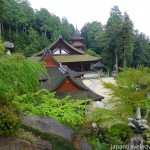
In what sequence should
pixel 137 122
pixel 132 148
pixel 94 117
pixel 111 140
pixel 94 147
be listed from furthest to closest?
1. pixel 94 117
2. pixel 111 140
3. pixel 94 147
4. pixel 132 148
5. pixel 137 122

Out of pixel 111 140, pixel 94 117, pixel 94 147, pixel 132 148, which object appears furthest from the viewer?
pixel 94 117

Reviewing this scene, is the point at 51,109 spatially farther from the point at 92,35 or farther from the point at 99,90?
the point at 92,35

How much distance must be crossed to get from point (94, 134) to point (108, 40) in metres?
33.2

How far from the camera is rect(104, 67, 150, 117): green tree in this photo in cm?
1001

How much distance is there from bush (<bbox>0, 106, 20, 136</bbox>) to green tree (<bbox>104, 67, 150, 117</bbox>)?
4967 millimetres

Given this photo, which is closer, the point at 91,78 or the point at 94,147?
the point at 94,147

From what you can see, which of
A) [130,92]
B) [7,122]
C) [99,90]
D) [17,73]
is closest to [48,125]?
[7,122]

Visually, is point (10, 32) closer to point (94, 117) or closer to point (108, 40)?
point (108, 40)

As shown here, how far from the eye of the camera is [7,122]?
647 centimetres

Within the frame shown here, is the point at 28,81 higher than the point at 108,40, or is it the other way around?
the point at 108,40

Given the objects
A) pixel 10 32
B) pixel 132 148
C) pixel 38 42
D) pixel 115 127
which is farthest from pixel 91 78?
pixel 132 148

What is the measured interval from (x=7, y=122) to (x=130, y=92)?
591cm

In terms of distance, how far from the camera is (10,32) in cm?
5362

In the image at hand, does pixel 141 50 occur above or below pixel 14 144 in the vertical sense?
above
